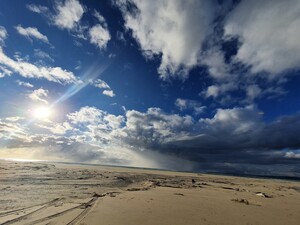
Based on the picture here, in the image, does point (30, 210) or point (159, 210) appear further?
point (159, 210)

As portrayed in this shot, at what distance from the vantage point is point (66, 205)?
11.3 meters

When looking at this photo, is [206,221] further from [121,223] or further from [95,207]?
[95,207]

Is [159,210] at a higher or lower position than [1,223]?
higher

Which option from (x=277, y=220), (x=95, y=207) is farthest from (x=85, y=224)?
(x=277, y=220)

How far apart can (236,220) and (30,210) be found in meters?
9.53

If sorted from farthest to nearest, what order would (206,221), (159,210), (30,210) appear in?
1. (159,210)
2. (30,210)
3. (206,221)

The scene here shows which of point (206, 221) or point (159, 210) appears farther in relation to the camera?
point (159, 210)

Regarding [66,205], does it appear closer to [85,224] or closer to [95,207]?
[95,207]

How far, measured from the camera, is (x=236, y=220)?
31.9 feet

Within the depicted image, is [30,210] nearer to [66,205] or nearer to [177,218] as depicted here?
[66,205]

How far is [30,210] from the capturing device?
10.1 m

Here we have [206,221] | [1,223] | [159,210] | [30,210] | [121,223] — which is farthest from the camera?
[159,210]

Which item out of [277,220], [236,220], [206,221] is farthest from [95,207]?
[277,220]

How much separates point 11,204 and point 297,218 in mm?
14779
